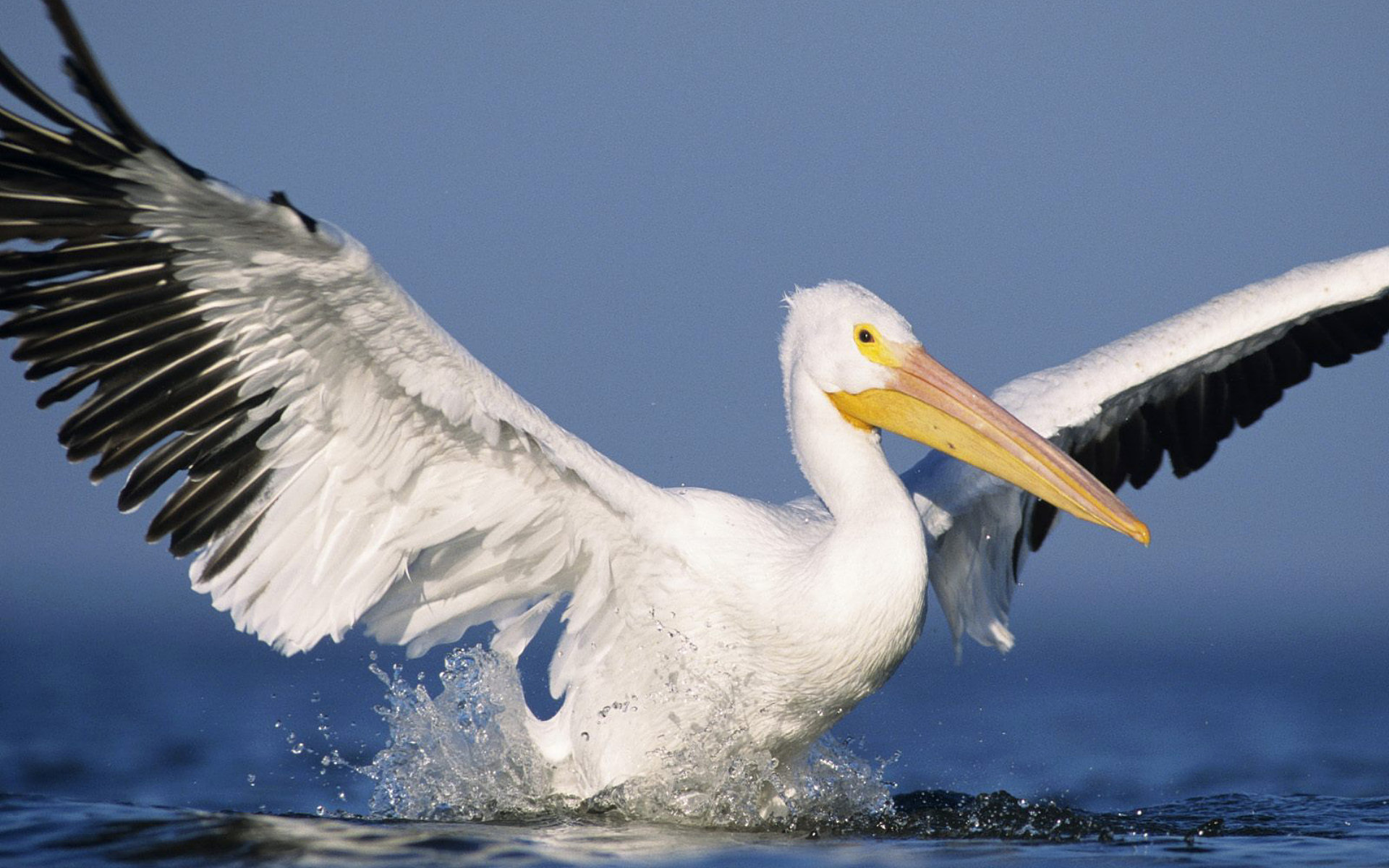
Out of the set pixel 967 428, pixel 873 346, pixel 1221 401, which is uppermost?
pixel 1221 401

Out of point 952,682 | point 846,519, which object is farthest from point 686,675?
point 952,682

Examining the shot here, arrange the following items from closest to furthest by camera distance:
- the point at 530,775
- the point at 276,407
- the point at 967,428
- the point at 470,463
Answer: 1. the point at 276,407
2. the point at 470,463
3. the point at 967,428
4. the point at 530,775

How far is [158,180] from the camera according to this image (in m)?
5.01

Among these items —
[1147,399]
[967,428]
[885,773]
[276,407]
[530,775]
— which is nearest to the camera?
[276,407]

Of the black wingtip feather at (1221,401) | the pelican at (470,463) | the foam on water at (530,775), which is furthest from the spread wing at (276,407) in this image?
the black wingtip feather at (1221,401)

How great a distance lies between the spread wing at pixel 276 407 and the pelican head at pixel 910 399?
0.84 m

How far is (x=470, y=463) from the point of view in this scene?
592 cm

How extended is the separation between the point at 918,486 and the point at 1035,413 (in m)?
0.58

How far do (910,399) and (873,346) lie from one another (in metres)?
0.24

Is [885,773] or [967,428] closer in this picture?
[967,428]

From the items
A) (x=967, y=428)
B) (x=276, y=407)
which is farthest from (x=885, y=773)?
(x=276, y=407)

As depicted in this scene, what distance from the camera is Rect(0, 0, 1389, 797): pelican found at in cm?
522

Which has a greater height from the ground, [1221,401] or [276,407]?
[1221,401]

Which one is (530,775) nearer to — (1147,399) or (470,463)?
(470,463)
